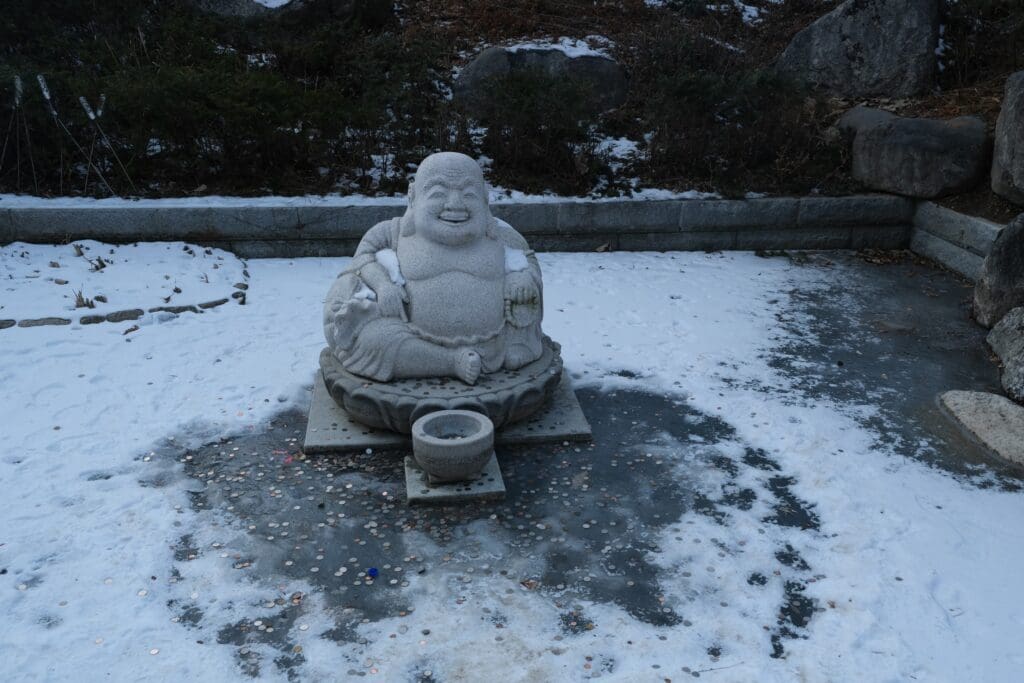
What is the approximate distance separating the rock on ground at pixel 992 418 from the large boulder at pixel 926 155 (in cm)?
364

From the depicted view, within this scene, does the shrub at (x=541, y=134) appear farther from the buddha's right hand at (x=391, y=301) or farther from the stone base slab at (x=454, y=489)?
the stone base slab at (x=454, y=489)

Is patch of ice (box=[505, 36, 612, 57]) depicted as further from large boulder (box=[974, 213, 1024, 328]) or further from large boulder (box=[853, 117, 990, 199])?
large boulder (box=[974, 213, 1024, 328])

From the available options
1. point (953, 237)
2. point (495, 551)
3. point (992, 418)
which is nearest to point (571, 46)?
point (953, 237)

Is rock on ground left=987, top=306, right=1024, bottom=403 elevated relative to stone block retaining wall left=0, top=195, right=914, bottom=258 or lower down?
lower down

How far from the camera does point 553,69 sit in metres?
9.95

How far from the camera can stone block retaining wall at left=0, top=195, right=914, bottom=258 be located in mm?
7816

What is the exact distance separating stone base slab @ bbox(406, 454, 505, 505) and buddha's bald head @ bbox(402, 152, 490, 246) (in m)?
1.35

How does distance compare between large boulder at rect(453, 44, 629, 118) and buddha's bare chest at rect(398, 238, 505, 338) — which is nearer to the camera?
buddha's bare chest at rect(398, 238, 505, 338)

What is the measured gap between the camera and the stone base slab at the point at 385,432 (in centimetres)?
477

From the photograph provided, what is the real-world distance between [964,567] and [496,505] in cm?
232

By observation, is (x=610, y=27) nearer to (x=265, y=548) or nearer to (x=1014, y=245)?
(x=1014, y=245)

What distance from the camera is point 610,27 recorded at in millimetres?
11734

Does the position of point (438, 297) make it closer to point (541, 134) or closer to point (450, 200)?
point (450, 200)

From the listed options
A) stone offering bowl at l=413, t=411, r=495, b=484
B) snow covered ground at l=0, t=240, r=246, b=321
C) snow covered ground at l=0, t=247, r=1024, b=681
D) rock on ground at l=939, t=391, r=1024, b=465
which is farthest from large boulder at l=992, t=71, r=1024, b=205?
snow covered ground at l=0, t=240, r=246, b=321
